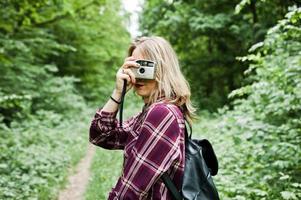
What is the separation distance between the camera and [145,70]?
225 cm

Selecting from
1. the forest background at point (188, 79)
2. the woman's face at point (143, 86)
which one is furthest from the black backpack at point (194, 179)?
the forest background at point (188, 79)

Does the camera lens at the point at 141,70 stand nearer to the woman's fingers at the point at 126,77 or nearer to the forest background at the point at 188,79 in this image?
the woman's fingers at the point at 126,77

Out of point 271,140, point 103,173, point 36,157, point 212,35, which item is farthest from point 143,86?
point 212,35

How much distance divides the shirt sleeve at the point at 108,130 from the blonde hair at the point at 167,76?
0.35 meters

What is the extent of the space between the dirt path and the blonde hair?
17.3ft

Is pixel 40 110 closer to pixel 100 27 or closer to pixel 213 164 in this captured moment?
pixel 100 27

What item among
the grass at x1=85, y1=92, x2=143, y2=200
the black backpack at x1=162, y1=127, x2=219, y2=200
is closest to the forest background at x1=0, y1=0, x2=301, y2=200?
the grass at x1=85, y1=92, x2=143, y2=200

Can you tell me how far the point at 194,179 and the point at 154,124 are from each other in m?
0.34

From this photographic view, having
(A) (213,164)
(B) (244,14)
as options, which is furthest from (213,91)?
(A) (213,164)

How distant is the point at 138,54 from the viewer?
7.66 ft

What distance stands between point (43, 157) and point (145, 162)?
749 cm

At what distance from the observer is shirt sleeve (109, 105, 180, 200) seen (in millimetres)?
2033

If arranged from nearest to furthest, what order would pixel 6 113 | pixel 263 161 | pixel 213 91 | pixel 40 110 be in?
pixel 263 161 < pixel 6 113 < pixel 40 110 < pixel 213 91

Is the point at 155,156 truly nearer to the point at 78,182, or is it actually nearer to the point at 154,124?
the point at 154,124
